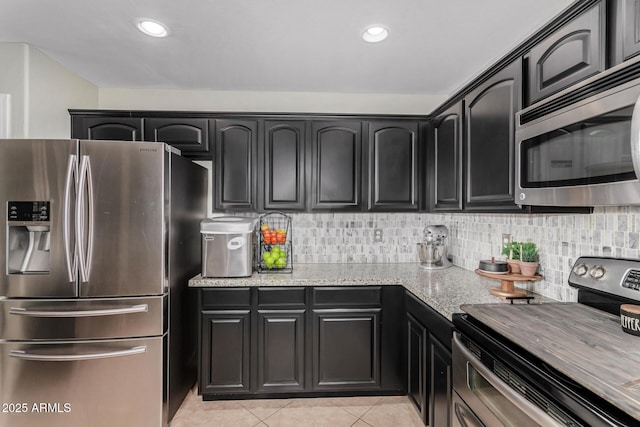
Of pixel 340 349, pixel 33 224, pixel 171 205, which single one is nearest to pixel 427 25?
pixel 171 205

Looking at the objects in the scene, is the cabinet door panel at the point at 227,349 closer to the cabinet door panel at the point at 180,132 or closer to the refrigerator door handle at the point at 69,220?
the refrigerator door handle at the point at 69,220

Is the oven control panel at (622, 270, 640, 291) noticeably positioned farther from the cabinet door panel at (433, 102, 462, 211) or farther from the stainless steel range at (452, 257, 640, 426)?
the cabinet door panel at (433, 102, 462, 211)

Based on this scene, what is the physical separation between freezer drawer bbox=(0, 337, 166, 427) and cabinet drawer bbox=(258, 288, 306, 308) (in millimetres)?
697

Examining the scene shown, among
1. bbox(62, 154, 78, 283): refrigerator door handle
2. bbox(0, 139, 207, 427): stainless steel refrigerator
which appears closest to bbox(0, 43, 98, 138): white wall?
bbox(0, 139, 207, 427): stainless steel refrigerator

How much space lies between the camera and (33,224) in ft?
6.29

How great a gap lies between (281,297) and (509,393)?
1618 millimetres

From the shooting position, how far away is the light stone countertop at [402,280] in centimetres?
180

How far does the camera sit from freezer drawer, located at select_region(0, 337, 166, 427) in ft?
6.31

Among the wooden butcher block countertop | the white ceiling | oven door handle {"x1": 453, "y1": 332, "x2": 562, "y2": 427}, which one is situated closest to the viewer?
the wooden butcher block countertop

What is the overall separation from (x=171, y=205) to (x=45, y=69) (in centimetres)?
140

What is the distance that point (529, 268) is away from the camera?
1779 millimetres

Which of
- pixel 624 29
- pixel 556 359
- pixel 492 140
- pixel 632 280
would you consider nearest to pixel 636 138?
pixel 624 29

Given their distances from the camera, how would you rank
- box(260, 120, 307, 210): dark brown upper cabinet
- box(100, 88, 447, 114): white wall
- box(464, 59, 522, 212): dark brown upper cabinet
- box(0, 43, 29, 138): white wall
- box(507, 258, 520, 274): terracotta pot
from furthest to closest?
box(100, 88, 447, 114): white wall
box(260, 120, 307, 210): dark brown upper cabinet
box(0, 43, 29, 138): white wall
box(507, 258, 520, 274): terracotta pot
box(464, 59, 522, 212): dark brown upper cabinet

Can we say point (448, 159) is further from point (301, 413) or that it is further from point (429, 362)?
point (301, 413)
